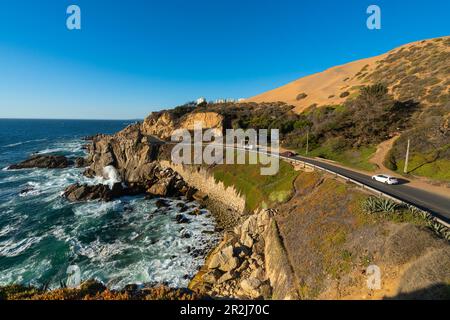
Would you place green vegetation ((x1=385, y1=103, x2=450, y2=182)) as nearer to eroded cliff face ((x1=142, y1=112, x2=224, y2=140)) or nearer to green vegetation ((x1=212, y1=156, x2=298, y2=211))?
green vegetation ((x1=212, y1=156, x2=298, y2=211))

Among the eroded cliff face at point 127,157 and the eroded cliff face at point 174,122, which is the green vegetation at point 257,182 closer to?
the eroded cliff face at point 127,157

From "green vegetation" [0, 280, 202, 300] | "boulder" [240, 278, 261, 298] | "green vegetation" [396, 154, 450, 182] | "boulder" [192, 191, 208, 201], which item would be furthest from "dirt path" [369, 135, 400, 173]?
"green vegetation" [0, 280, 202, 300]

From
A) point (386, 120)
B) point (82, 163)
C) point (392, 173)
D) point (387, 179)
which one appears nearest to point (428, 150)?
point (392, 173)

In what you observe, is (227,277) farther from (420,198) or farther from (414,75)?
(414,75)

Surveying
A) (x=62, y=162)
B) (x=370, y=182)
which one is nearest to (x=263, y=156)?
(x=370, y=182)

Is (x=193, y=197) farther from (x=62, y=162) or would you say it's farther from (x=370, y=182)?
(x=62, y=162)
